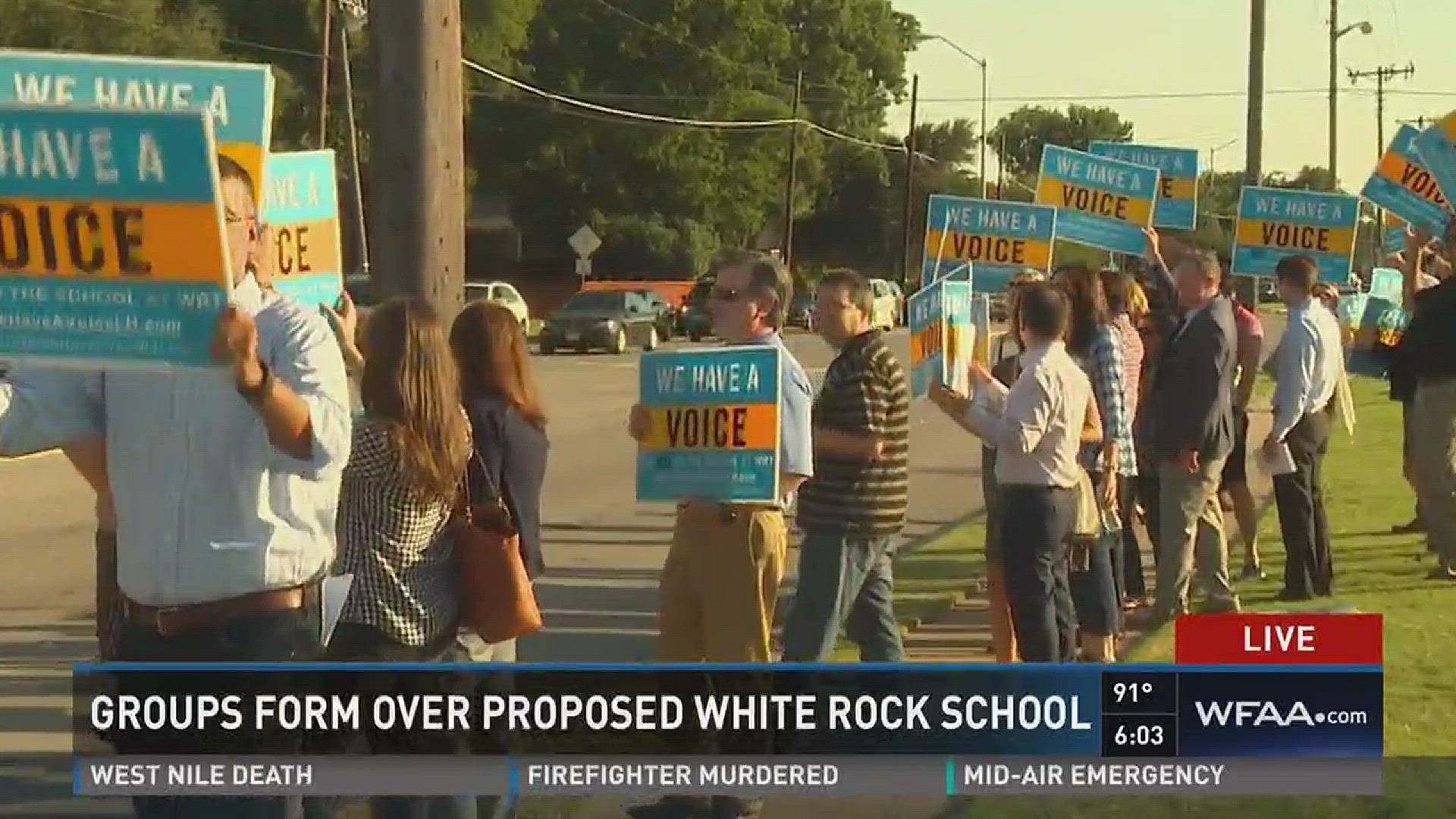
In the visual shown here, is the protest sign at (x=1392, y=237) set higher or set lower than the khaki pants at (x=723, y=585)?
higher

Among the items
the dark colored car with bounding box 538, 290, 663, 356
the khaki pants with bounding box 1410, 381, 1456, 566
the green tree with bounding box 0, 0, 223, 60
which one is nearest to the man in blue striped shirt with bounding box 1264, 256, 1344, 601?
the khaki pants with bounding box 1410, 381, 1456, 566

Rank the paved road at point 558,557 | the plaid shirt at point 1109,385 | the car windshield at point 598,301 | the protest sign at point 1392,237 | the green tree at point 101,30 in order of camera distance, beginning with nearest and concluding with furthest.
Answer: the paved road at point 558,557 → the plaid shirt at point 1109,385 → the protest sign at point 1392,237 → the car windshield at point 598,301 → the green tree at point 101,30

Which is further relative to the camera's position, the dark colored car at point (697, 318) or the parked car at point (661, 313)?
the dark colored car at point (697, 318)

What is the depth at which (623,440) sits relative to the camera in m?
22.9

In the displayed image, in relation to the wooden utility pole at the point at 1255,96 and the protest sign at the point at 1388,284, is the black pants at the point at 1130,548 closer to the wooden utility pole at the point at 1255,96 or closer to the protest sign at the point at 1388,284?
the protest sign at the point at 1388,284

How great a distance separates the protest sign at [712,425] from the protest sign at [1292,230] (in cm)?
788

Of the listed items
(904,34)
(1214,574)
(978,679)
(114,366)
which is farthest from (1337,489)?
(904,34)

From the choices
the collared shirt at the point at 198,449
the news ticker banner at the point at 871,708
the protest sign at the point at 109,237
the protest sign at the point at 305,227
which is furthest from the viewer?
the protest sign at the point at 305,227

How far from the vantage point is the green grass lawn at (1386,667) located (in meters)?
6.73

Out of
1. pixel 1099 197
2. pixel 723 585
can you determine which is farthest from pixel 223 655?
pixel 1099 197

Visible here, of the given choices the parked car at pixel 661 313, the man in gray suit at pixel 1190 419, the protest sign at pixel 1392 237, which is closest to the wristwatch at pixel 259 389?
the man in gray suit at pixel 1190 419

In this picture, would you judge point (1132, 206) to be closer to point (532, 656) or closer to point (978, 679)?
point (532, 656)

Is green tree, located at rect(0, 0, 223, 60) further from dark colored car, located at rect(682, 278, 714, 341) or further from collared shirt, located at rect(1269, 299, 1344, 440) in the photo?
collared shirt, located at rect(1269, 299, 1344, 440)

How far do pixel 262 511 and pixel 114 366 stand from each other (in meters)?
0.46
